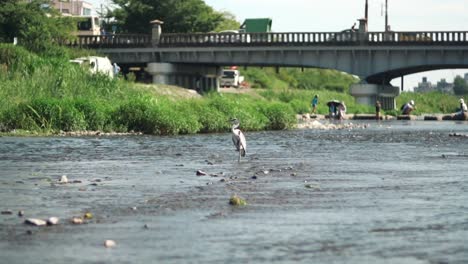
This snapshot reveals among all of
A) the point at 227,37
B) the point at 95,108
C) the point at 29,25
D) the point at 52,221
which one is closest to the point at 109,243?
the point at 52,221

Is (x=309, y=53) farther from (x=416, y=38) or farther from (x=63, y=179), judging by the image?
(x=63, y=179)

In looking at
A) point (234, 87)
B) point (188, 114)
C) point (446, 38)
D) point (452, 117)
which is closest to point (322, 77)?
point (234, 87)

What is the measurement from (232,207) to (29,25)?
77.1 metres

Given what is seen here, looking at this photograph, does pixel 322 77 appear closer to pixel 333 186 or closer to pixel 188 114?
pixel 188 114

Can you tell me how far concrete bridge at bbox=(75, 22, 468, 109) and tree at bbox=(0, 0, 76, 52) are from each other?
321 inches

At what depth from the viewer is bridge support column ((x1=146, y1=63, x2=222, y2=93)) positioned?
355 ft

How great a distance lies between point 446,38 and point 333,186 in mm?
75077

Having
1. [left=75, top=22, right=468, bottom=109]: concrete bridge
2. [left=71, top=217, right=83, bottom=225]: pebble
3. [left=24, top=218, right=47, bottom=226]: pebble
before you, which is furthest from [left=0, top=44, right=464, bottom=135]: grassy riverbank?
[left=75, top=22, right=468, bottom=109]: concrete bridge

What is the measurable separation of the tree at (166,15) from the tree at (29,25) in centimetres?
3307

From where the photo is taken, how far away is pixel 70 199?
20.8m

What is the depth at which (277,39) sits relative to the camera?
106 m

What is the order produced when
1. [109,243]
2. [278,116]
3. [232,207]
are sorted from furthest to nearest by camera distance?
[278,116]
[232,207]
[109,243]

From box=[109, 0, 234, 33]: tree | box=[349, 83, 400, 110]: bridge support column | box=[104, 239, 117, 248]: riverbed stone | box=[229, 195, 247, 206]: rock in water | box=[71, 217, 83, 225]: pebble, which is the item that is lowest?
box=[104, 239, 117, 248]: riverbed stone

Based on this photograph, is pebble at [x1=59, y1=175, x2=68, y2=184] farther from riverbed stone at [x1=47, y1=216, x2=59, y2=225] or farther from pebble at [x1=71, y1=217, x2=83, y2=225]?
riverbed stone at [x1=47, y1=216, x2=59, y2=225]
